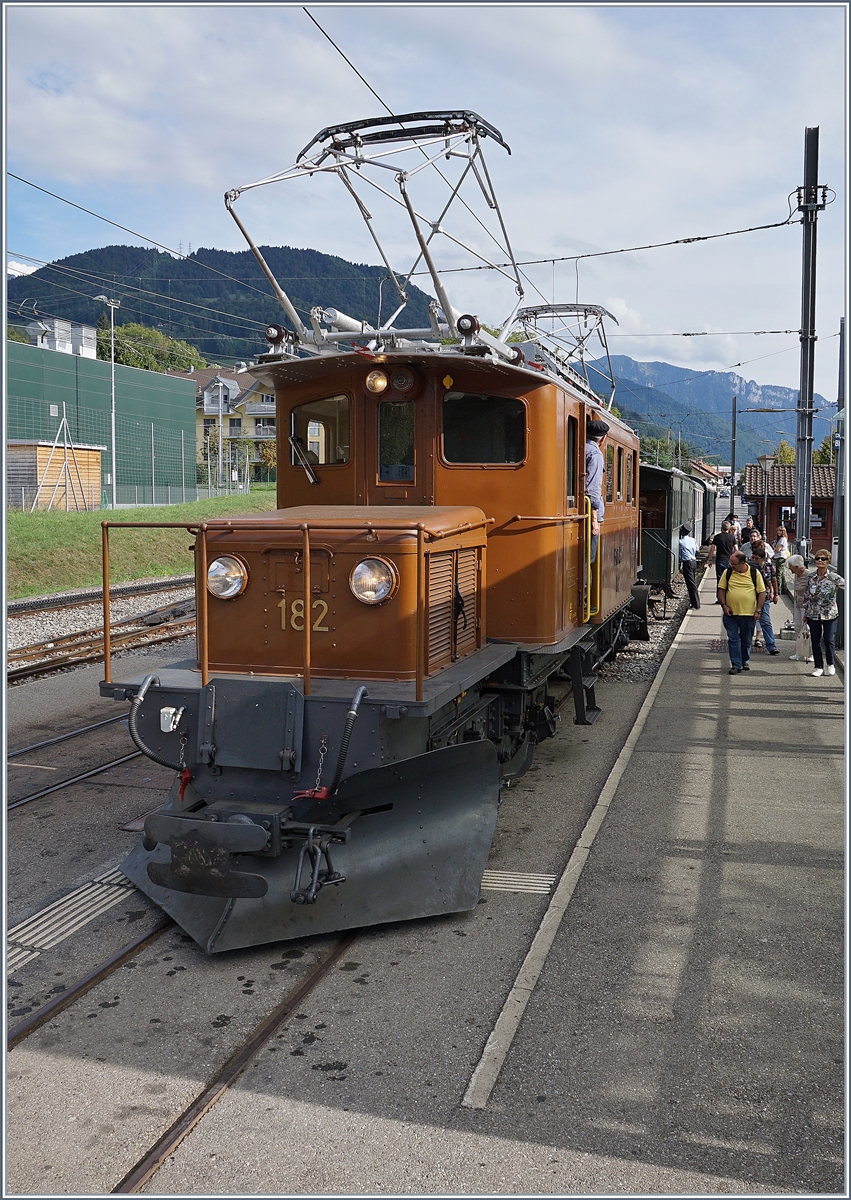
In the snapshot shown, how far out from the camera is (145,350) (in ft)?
254

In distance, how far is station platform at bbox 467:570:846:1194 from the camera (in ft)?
11.5

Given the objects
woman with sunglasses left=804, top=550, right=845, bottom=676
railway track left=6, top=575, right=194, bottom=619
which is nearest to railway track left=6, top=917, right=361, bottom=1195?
woman with sunglasses left=804, top=550, right=845, bottom=676

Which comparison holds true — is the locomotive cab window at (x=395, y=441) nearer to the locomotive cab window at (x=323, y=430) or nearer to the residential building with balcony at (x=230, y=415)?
the locomotive cab window at (x=323, y=430)

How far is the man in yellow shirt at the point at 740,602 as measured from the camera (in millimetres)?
12766

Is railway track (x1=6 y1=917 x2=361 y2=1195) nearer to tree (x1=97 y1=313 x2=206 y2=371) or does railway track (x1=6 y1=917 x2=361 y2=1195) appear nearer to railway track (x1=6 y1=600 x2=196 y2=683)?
railway track (x1=6 y1=600 x2=196 y2=683)

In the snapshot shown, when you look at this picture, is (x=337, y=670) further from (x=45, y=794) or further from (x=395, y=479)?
(x=45, y=794)

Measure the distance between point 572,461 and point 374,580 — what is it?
3.10 meters

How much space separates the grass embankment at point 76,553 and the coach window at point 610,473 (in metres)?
13.7

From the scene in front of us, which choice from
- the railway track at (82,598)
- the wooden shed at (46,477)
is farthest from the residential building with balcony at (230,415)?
the railway track at (82,598)

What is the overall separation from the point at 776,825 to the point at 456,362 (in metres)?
4.15

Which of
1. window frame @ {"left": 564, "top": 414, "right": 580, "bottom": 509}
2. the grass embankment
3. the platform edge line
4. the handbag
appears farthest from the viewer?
the grass embankment

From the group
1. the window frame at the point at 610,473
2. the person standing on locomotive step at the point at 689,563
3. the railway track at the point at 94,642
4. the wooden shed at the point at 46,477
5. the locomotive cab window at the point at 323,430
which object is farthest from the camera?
the wooden shed at the point at 46,477

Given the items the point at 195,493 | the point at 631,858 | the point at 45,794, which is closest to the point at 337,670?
the point at 631,858

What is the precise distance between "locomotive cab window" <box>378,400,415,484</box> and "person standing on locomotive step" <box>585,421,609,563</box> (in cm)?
211
